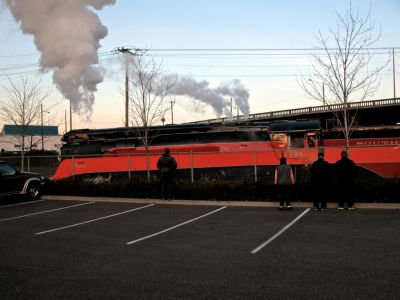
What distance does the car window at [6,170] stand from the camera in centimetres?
1845

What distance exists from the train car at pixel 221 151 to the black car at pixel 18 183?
3041mm

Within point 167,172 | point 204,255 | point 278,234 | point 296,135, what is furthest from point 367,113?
point 204,255

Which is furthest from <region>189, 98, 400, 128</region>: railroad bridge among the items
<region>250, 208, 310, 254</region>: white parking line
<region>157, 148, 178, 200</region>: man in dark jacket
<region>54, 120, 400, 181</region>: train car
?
<region>250, 208, 310, 254</region>: white parking line

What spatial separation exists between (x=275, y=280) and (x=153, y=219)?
23.1 feet

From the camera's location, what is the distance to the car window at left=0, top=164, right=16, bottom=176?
18453mm

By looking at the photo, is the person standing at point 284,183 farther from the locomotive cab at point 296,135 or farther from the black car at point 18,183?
the black car at point 18,183

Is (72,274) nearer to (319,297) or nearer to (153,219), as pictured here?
(319,297)

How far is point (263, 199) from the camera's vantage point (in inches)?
645

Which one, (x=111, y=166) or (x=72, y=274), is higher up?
(x=111, y=166)

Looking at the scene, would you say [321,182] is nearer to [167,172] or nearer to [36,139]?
[167,172]

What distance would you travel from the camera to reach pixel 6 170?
18609mm

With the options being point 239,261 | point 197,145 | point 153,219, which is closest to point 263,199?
point 153,219

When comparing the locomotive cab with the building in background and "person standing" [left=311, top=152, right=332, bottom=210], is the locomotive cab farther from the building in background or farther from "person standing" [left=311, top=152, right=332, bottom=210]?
the building in background

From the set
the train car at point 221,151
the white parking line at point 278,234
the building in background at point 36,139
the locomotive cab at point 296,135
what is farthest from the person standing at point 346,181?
the building in background at point 36,139
